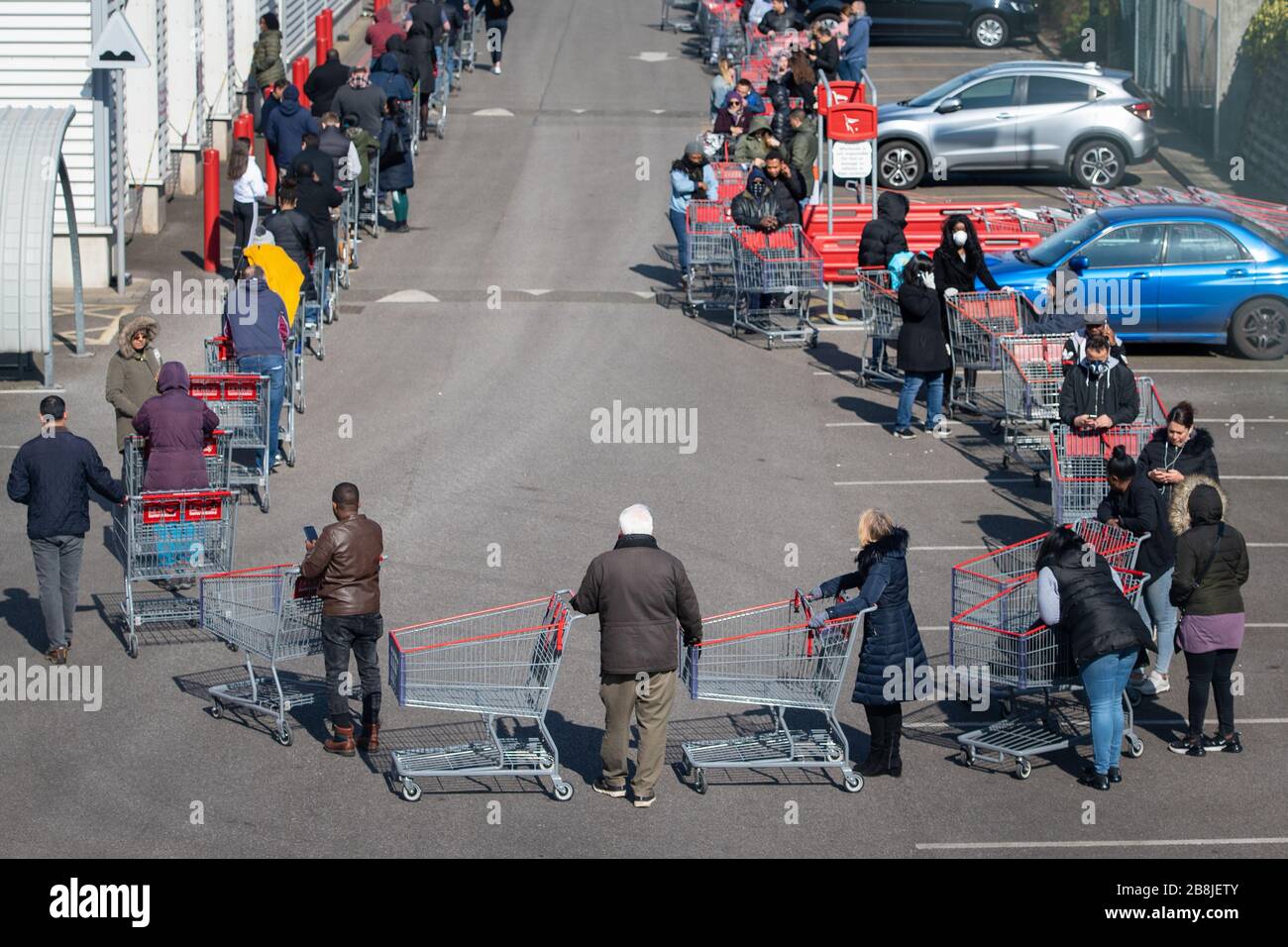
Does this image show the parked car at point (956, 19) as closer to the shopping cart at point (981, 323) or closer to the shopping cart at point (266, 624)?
the shopping cart at point (981, 323)

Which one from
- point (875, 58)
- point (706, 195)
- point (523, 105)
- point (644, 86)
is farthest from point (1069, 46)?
point (706, 195)

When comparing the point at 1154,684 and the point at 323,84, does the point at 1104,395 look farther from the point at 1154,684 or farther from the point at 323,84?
the point at 323,84

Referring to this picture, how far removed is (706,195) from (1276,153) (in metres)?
10.3

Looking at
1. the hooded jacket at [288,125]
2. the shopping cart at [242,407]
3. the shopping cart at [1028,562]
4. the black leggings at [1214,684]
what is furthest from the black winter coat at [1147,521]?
the hooded jacket at [288,125]

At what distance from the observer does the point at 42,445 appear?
11812 millimetres

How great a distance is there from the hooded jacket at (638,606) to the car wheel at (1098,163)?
60.3 feet

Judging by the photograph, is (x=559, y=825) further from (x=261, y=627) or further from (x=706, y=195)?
(x=706, y=195)

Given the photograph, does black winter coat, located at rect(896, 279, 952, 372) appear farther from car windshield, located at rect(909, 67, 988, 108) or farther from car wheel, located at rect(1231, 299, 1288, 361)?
car windshield, located at rect(909, 67, 988, 108)

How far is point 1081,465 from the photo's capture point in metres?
14.2

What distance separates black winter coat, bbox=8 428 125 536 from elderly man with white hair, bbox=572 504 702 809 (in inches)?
159

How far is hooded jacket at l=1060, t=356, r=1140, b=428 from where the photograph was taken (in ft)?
47.2

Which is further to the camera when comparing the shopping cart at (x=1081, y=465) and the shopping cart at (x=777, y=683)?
the shopping cart at (x=1081, y=465)

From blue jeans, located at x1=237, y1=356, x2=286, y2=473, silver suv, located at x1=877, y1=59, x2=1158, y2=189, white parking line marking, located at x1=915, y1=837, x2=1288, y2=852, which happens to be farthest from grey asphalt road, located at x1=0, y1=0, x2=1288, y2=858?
silver suv, located at x1=877, y1=59, x2=1158, y2=189

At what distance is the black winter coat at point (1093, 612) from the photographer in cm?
990
